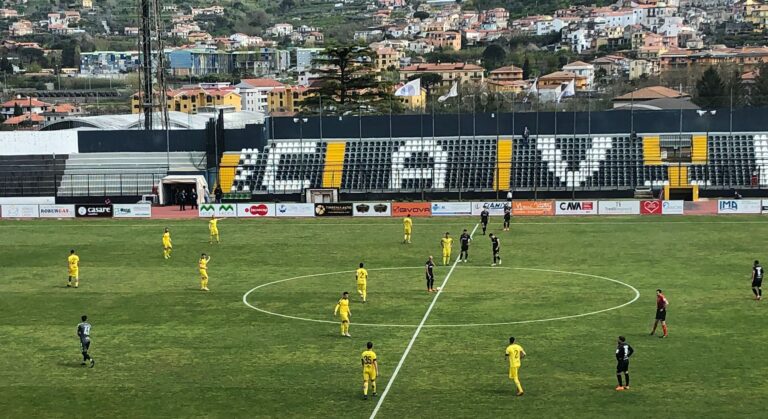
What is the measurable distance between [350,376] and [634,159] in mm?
49658

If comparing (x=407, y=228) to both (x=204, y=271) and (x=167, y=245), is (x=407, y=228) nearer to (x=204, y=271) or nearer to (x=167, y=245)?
(x=167, y=245)

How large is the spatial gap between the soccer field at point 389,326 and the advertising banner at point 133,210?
35.1ft

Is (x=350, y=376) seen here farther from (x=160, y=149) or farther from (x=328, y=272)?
(x=160, y=149)

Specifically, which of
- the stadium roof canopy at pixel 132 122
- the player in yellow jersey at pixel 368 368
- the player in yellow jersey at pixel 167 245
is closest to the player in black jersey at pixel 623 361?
the player in yellow jersey at pixel 368 368

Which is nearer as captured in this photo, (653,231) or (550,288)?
(550,288)

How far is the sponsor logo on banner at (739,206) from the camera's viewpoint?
6169 cm

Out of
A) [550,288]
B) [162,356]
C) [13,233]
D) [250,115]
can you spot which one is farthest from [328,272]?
[250,115]

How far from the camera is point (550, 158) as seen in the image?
74.4 m

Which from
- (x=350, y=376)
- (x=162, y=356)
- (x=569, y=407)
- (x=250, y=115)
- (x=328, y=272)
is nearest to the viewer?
(x=569, y=407)

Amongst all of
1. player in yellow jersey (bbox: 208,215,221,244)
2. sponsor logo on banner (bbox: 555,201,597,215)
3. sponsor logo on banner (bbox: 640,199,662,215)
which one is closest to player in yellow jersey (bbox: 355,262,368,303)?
player in yellow jersey (bbox: 208,215,221,244)

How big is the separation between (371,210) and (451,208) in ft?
17.2

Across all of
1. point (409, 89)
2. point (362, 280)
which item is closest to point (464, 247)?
point (362, 280)

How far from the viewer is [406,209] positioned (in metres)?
65.2

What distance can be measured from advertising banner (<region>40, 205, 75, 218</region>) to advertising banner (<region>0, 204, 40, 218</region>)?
1.49ft
